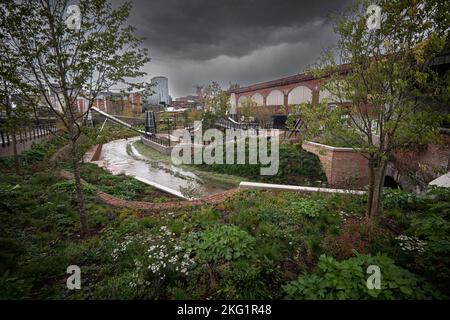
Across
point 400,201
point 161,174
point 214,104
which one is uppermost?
point 214,104

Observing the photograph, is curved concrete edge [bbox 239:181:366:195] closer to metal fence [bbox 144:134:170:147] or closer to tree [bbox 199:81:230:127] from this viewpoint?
metal fence [bbox 144:134:170:147]

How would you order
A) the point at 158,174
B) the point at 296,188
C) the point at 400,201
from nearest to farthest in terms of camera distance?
the point at 400,201
the point at 296,188
the point at 158,174

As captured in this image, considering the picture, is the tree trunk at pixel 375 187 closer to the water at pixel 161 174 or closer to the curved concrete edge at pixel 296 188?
the curved concrete edge at pixel 296 188

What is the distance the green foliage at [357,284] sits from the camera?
219cm

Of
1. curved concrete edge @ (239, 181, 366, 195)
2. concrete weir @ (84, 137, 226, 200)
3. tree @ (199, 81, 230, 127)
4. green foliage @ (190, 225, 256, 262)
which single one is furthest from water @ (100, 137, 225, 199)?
tree @ (199, 81, 230, 127)

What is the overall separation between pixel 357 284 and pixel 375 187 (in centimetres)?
257

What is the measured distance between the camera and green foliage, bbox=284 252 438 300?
2186mm

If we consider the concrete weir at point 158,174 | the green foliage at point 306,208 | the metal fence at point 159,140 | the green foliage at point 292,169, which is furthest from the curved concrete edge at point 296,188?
the metal fence at point 159,140

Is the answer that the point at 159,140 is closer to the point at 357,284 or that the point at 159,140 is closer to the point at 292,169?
the point at 292,169

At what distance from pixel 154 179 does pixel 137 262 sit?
750 cm

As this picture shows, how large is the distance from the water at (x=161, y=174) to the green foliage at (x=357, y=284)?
17.6 ft

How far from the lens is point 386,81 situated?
3693mm

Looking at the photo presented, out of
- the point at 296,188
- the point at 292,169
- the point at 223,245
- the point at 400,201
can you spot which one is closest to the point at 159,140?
the point at 292,169
